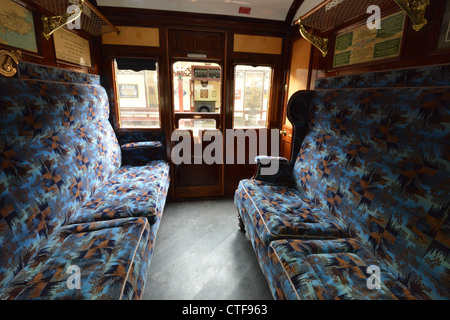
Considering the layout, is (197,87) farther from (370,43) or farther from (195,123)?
(370,43)

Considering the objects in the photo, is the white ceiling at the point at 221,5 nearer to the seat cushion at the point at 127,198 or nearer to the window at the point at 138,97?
the window at the point at 138,97

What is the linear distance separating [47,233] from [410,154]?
2.28m

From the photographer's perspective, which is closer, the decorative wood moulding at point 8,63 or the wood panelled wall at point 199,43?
the decorative wood moulding at point 8,63

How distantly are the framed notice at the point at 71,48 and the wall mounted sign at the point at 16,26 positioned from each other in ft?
0.95

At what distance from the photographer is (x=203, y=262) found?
2.05m

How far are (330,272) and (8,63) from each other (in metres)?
2.42

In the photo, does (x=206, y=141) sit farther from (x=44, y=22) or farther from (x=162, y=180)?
(x=44, y=22)

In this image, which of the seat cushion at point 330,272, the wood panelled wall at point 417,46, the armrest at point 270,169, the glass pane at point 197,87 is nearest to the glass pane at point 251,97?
the glass pane at point 197,87

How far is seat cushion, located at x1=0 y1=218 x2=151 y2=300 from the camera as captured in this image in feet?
3.30

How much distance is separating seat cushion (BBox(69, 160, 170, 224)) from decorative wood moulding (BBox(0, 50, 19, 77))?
109 centimetres

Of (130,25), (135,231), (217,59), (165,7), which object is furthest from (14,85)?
(217,59)

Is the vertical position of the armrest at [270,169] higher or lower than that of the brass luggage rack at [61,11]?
lower

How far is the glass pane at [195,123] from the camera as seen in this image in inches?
129

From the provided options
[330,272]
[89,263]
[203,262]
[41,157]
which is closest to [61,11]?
[41,157]
